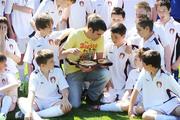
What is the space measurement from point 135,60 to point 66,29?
1197mm

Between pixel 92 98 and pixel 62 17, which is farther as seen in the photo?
pixel 62 17

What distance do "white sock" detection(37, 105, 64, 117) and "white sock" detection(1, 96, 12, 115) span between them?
0.41 metres

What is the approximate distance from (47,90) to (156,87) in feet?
4.73

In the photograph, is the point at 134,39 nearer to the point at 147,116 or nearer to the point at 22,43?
the point at 147,116

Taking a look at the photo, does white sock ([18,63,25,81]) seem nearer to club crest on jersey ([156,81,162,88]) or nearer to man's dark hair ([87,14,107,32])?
man's dark hair ([87,14,107,32])

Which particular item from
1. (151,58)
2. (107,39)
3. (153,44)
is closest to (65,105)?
(151,58)

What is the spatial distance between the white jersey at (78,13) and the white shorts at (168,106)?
91.5 inches

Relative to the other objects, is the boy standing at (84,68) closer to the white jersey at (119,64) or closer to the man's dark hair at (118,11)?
the white jersey at (119,64)

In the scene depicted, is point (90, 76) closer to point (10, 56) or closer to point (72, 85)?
point (72, 85)

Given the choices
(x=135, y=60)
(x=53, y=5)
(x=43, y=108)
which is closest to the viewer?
(x=43, y=108)

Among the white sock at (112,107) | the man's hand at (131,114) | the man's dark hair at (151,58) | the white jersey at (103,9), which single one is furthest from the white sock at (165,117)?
the white jersey at (103,9)

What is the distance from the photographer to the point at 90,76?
7.21 metres

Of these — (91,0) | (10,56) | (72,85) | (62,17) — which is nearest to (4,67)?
(10,56)

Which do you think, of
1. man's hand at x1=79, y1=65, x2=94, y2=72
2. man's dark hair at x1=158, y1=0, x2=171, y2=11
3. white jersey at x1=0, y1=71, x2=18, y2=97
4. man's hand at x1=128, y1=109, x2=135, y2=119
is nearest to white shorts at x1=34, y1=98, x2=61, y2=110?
white jersey at x1=0, y1=71, x2=18, y2=97
